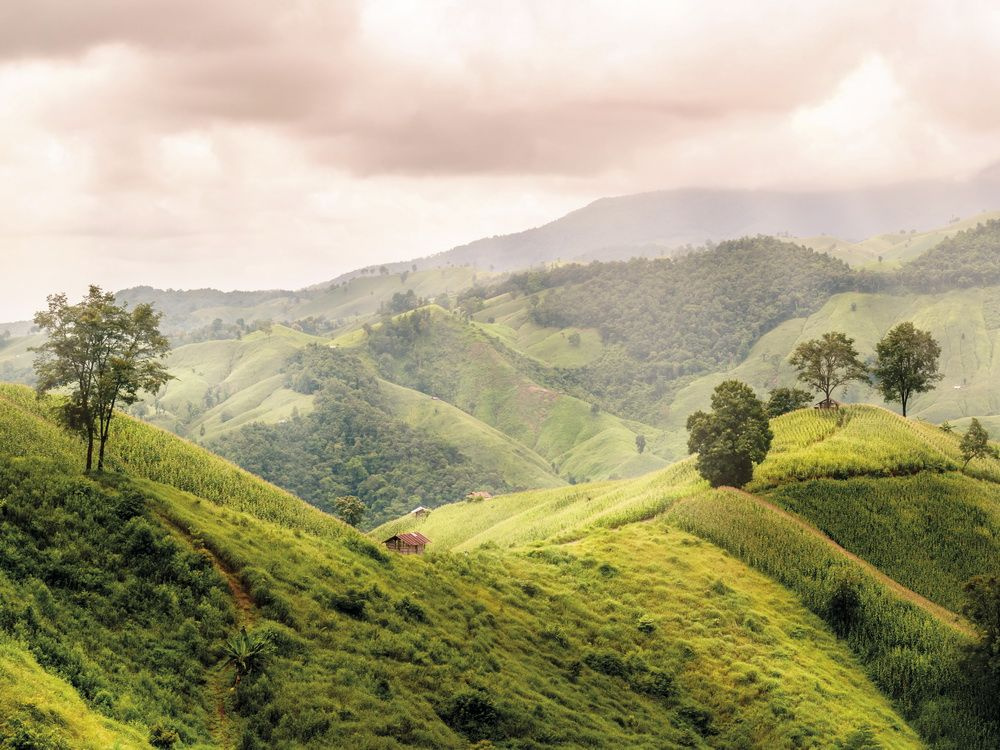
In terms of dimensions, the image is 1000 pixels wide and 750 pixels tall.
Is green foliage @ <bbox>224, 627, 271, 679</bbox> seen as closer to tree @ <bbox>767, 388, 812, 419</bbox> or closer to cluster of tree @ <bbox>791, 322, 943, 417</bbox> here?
cluster of tree @ <bbox>791, 322, 943, 417</bbox>

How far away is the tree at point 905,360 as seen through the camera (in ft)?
306

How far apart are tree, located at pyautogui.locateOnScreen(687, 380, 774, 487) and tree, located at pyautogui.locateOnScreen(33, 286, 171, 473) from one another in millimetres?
51173

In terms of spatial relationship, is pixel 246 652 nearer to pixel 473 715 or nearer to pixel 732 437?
pixel 473 715

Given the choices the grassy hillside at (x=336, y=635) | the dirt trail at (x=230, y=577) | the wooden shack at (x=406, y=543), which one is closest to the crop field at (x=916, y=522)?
the grassy hillside at (x=336, y=635)

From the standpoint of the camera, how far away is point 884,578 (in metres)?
61.7

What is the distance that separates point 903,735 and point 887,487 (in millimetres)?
29551

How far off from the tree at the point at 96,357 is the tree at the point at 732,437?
5117 cm

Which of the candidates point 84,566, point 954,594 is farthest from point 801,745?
point 84,566

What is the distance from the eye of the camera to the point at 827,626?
5647 cm

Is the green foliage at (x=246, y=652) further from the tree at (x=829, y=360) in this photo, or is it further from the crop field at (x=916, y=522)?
the tree at (x=829, y=360)

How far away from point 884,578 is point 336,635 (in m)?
47.9

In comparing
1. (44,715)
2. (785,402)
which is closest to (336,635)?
(44,715)

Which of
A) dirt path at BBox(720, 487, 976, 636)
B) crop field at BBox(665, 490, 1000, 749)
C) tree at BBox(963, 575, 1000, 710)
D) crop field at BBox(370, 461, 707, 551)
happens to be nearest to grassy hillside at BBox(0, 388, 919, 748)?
crop field at BBox(665, 490, 1000, 749)

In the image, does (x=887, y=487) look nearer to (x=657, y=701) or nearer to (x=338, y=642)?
(x=657, y=701)
